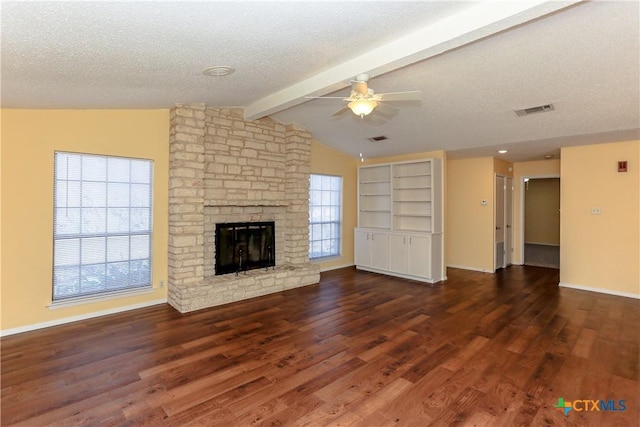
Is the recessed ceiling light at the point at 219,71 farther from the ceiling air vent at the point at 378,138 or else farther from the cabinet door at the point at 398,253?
the cabinet door at the point at 398,253

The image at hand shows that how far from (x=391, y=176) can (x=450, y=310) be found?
3090 mm

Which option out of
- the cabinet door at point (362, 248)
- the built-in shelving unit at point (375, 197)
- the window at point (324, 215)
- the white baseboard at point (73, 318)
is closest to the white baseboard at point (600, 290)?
the built-in shelving unit at point (375, 197)

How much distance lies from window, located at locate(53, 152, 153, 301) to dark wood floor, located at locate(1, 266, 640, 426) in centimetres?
54

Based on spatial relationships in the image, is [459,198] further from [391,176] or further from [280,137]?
[280,137]

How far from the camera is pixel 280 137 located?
579 cm

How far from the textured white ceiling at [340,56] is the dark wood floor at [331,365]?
2494mm

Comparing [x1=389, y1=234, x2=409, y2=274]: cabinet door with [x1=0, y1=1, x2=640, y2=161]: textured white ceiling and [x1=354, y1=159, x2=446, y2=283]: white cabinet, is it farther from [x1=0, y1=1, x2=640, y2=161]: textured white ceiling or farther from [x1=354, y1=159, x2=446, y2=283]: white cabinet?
[x1=0, y1=1, x2=640, y2=161]: textured white ceiling

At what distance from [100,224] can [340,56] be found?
3.57m

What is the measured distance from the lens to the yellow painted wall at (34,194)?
138 inches

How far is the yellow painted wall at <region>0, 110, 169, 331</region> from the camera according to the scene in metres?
3.51

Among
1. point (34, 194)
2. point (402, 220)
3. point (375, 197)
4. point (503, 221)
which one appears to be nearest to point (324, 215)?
point (375, 197)

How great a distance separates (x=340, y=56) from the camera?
10.3 feet

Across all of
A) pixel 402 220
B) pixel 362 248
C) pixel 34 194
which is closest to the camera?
pixel 34 194

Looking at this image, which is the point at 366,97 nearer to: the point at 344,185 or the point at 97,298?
the point at 97,298
